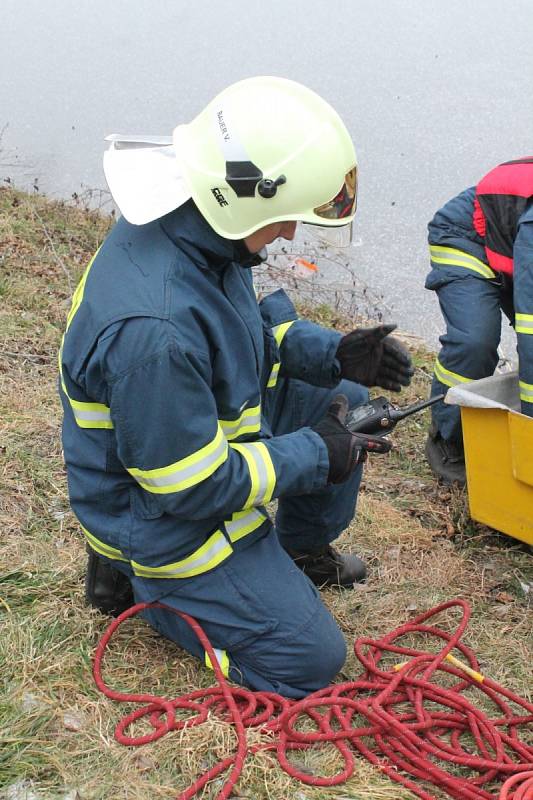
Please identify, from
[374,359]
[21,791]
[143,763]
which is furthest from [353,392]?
[21,791]

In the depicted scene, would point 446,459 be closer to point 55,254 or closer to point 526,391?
point 526,391

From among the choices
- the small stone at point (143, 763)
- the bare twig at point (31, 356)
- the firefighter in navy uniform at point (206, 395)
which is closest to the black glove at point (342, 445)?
the firefighter in navy uniform at point (206, 395)

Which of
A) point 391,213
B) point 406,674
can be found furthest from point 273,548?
point 391,213

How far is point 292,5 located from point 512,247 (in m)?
3.13

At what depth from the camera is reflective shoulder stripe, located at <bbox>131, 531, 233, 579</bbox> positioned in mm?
2113

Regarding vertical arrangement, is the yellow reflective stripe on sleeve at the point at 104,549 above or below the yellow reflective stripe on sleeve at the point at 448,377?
above

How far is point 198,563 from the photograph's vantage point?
212 centimetres

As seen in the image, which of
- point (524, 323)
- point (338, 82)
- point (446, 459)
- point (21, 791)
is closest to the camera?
point (21, 791)

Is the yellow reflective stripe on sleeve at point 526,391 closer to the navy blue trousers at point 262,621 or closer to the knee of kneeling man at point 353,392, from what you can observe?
the knee of kneeling man at point 353,392

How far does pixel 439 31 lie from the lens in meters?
5.22

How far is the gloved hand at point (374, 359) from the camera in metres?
2.54

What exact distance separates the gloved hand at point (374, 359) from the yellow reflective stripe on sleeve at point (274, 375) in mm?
185

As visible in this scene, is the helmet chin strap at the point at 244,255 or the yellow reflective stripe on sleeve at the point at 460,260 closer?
the helmet chin strap at the point at 244,255

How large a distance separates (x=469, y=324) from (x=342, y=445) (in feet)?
4.14
